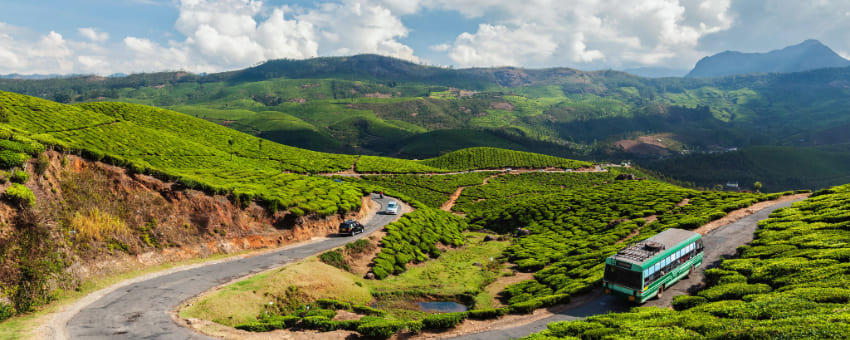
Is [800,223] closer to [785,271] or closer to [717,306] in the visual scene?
[785,271]

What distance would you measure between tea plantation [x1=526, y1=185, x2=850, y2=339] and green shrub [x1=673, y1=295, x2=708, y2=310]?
5cm

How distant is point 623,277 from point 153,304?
3114cm

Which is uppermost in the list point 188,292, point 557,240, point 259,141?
point 259,141

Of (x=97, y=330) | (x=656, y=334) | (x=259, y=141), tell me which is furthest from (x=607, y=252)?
(x=259, y=141)

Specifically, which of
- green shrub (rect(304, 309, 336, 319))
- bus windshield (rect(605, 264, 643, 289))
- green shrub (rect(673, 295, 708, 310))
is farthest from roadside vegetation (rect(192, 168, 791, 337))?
green shrub (rect(673, 295, 708, 310))

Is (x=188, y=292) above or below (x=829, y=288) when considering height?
below

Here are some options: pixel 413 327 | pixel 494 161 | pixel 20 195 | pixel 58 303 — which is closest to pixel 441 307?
pixel 413 327

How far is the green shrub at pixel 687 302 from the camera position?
70.5ft

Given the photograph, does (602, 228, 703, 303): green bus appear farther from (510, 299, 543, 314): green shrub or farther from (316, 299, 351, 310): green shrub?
(316, 299, 351, 310): green shrub

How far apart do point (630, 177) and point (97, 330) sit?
371 ft

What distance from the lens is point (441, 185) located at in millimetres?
107125

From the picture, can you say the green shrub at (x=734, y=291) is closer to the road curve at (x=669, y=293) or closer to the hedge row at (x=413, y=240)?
the road curve at (x=669, y=293)

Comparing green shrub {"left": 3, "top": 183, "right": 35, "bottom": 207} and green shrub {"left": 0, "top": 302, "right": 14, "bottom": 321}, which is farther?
green shrub {"left": 3, "top": 183, "right": 35, "bottom": 207}

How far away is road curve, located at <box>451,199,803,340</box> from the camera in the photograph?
21.7 metres
